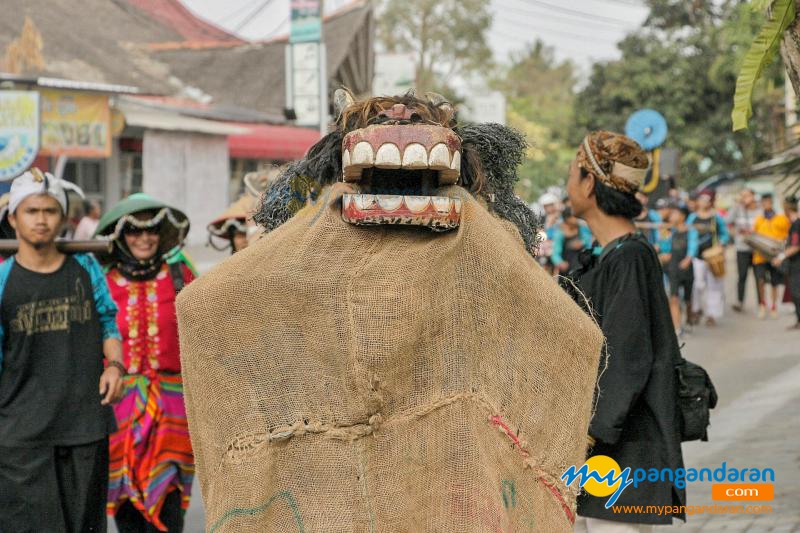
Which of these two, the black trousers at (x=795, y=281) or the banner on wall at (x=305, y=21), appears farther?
the banner on wall at (x=305, y=21)

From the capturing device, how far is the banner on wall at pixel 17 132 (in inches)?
387

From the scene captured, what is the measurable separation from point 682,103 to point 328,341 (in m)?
34.1

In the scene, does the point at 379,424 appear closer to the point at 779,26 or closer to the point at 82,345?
the point at 779,26

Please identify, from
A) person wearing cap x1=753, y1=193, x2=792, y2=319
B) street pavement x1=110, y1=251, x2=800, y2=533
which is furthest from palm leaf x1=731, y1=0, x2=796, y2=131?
person wearing cap x1=753, y1=193, x2=792, y2=319

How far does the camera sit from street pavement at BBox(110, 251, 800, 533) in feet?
19.5

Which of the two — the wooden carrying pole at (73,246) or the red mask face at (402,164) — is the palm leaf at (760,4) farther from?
the wooden carrying pole at (73,246)

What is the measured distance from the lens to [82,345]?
16.2ft

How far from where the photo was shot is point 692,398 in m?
3.79

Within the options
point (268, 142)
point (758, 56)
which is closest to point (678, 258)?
point (758, 56)

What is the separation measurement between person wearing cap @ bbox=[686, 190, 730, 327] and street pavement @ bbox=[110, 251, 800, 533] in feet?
1.03

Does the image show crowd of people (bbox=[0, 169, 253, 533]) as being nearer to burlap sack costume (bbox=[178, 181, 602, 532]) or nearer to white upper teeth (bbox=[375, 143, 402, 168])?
burlap sack costume (bbox=[178, 181, 602, 532])

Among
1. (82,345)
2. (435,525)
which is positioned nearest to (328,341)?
(435,525)

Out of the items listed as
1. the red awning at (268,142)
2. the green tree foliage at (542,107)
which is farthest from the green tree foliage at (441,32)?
the red awning at (268,142)

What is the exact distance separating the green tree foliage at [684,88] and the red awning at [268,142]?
13.1 metres
